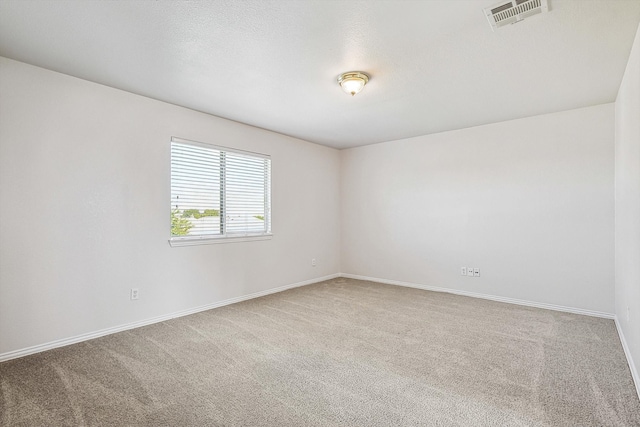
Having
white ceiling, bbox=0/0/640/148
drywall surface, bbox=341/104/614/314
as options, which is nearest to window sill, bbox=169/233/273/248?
white ceiling, bbox=0/0/640/148

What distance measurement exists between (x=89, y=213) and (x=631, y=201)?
479 centimetres

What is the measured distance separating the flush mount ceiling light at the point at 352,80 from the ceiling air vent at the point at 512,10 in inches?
43.1

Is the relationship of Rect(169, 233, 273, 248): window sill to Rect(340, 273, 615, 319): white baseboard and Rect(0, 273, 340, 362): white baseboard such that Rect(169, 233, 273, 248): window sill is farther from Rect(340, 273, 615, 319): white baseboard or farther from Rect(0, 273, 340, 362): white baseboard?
Rect(340, 273, 615, 319): white baseboard

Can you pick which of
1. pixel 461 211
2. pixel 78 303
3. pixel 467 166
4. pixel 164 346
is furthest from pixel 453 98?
pixel 78 303

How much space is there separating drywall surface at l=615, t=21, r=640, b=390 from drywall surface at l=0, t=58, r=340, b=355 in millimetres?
4085

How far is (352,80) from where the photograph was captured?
290 centimetres

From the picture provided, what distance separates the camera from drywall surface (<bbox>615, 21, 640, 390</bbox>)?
2.23m

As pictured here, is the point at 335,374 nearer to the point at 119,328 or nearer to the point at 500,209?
the point at 119,328

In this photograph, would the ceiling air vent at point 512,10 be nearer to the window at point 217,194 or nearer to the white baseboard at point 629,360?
the white baseboard at point 629,360

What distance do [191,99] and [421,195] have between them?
370 centimetres

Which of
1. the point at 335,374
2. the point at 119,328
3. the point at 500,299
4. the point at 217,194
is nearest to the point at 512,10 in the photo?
the point at 335,374

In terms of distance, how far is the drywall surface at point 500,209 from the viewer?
3793 mm

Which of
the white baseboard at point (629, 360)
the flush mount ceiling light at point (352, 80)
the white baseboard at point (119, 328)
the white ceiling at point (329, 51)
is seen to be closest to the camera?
the white ceiling at point (329, 51)

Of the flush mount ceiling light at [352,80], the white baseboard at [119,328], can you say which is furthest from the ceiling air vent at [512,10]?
the white baseboard at [119,328]
